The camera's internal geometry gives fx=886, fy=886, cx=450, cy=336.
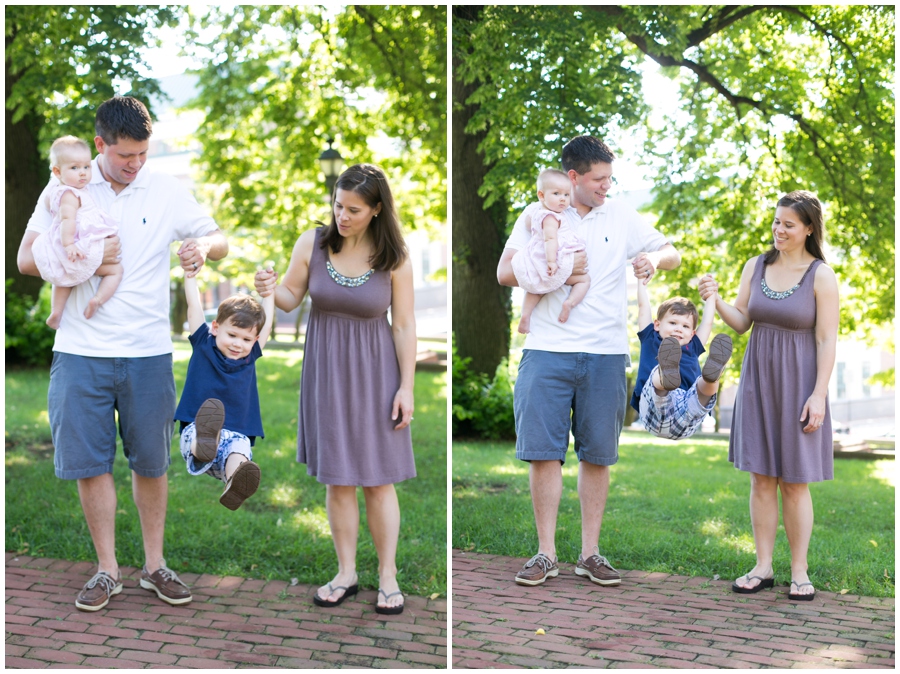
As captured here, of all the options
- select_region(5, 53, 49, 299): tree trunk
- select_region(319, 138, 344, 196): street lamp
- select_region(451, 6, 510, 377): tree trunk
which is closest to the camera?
select_region(451, 6, 510, 377): tree trunk

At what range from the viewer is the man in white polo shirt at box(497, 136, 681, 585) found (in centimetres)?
408

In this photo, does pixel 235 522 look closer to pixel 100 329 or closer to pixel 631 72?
pixel 100 329

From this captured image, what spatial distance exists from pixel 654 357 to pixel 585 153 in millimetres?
969

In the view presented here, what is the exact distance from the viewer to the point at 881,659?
344 centimetres

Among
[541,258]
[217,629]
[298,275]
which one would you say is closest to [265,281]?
[298,275]

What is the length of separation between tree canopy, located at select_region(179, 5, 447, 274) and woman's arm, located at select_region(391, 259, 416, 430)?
15.2 feet

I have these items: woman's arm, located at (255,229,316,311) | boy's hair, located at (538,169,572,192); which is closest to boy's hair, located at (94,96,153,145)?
woman's arm, located at (255,229,316,311)

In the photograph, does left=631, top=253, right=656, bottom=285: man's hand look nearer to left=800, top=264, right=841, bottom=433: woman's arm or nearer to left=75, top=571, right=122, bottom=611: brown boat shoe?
left=800, top=264, right=841, bottom=433: woman's arm

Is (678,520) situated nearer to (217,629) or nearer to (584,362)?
(584,362)

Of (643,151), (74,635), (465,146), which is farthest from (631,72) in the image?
(74,635)

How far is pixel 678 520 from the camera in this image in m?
5.41

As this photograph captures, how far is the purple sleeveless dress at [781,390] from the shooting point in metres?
4.00

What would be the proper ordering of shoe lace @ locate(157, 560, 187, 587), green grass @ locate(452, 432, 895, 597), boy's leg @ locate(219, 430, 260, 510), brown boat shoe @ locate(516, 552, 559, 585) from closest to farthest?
boy's leg @ locate(219, 430, 260, 510) < shoe lace @ locate(157, 560, 187, 587) < brown boat shoe @ locate(516, 552, 559, 585) < green grass @ locate(452, 432, 895, 597)

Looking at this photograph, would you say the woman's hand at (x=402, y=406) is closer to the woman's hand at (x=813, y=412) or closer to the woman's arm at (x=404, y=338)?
the woman's arm at (x=404, y=338)
